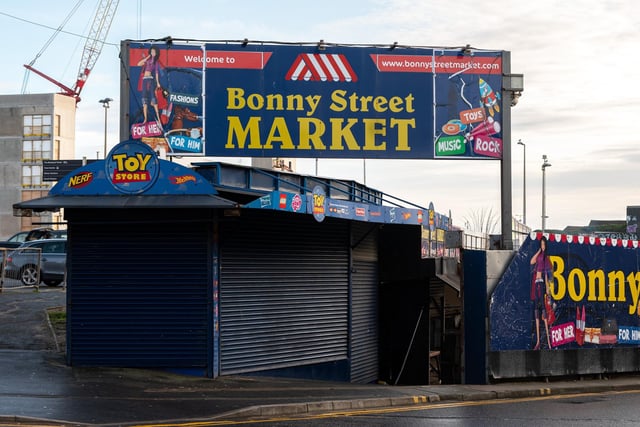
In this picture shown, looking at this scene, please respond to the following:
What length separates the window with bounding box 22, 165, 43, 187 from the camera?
9112 centimetres

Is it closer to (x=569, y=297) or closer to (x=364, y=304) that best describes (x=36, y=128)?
(x=364, y=304)

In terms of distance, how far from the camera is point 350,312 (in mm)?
20312

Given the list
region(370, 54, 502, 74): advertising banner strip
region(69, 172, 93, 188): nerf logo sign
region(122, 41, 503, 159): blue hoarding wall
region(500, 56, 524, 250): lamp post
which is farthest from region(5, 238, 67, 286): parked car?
region(500, 56, 524, 250): lamp post

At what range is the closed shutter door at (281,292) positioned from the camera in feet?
55.8

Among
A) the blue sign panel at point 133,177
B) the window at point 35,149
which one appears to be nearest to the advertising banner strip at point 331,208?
the blue sign panel at point 133,177

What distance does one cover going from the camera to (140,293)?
16.8m

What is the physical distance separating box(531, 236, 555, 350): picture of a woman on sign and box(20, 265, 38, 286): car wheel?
54.9 ft

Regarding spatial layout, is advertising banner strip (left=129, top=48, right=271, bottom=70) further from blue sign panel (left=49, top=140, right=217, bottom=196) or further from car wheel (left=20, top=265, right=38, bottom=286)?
car wheel (left=20, top=265, right=38, bottom=286)

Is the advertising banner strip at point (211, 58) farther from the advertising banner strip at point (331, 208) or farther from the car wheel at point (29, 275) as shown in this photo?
the car wheel at point (29, 275)

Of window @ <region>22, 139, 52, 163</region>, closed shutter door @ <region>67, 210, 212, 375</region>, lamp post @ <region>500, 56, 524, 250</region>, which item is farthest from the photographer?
window @ <region>22, 139, 52, 163</region>

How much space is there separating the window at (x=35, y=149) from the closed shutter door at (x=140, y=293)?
77.4m

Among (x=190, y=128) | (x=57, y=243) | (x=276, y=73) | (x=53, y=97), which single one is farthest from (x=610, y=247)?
(x=53, y=97)

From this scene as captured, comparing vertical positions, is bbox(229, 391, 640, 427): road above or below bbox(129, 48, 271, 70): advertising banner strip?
below

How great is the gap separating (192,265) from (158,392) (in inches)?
115
